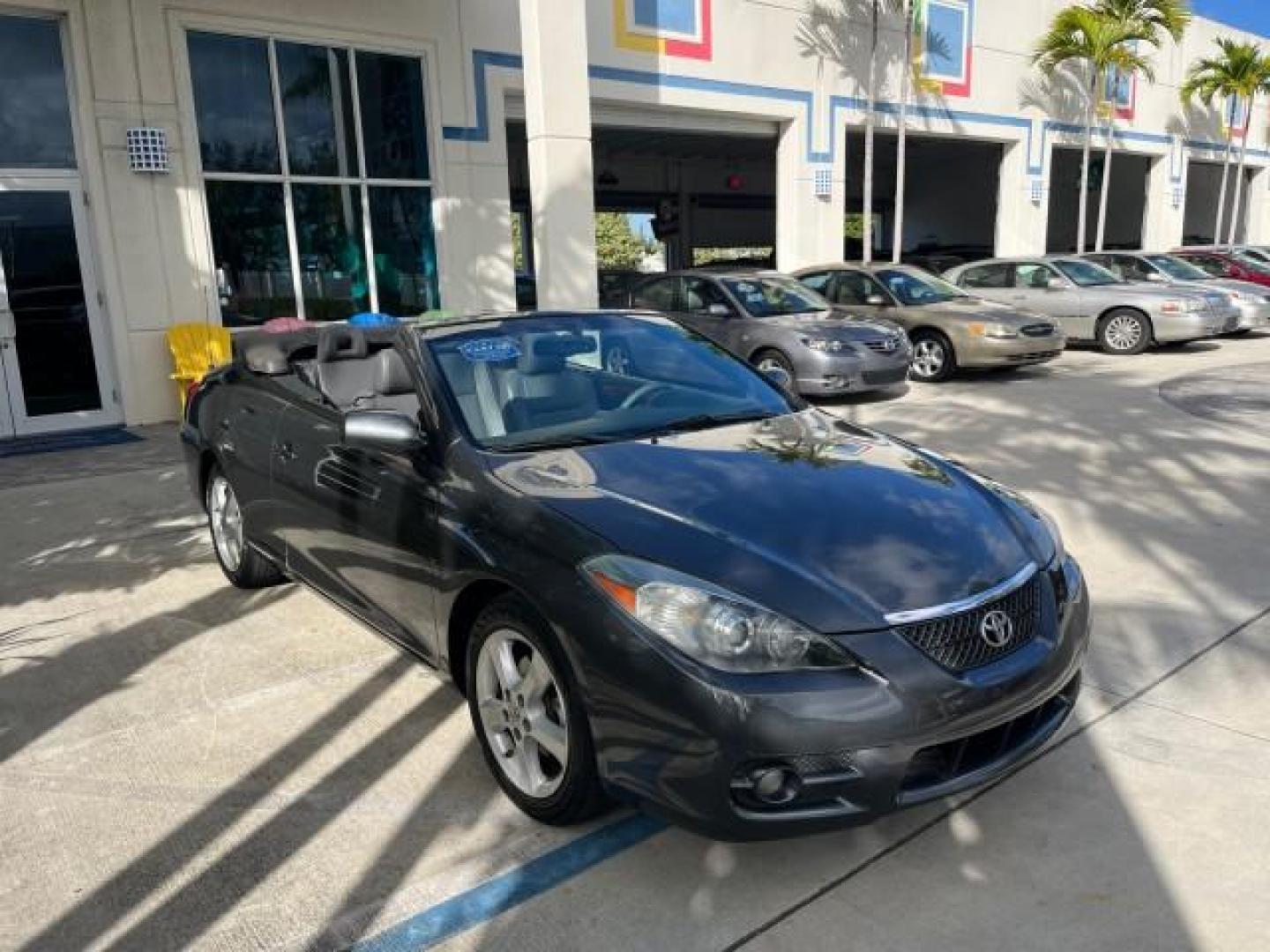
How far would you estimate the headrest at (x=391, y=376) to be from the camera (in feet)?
13.0

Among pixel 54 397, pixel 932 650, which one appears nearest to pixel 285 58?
pixel 54 397

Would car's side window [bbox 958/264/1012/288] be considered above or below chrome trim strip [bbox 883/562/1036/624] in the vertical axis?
above

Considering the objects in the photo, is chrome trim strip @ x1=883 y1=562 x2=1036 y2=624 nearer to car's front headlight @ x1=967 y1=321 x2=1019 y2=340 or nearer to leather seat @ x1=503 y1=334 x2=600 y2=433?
leather seat @ x1=503 y1=334 x2=600 y2=433

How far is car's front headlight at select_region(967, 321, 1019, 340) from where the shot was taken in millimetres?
11578

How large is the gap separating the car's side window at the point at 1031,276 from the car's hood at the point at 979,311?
2.51 m

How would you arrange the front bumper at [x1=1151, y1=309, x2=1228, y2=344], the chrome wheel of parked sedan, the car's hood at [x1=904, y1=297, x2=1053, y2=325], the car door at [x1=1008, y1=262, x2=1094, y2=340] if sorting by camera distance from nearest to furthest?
the chrome wheel of parked sedan
the car's hood at [x1=904, y1=297, x2=1053, y2=325]
the front bumper at [x1=1151, y1=309, x2=1228, y2=344]
the car door at [x1=1008, y1=262, x2=1094, y2=340]

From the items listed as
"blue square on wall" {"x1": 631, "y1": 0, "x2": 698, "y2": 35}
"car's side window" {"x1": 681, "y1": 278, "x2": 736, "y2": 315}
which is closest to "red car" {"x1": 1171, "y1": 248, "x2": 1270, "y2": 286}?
"blue square on wall" {"x1": 631, "y1": 0, "x2": 698, "y2": 35}

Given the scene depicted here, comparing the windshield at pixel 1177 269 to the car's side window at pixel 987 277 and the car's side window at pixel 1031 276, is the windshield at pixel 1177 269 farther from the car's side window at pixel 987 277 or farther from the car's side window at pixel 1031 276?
the car's side window at pixel 987 277

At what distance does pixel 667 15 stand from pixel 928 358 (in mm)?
6536

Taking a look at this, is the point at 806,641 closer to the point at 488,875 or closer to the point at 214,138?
the point at 488,875

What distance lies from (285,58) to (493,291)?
11.8ft

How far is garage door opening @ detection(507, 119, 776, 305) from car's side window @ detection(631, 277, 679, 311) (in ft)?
23.2

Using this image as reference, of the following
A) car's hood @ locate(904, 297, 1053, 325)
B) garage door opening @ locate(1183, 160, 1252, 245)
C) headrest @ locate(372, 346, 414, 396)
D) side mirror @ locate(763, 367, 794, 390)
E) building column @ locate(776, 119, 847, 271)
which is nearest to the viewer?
headrest @ locate(372, 346, 414, 396)

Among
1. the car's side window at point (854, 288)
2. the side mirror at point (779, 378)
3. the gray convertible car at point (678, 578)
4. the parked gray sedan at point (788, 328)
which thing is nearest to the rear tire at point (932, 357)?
the car's side window at point (854, 288)
